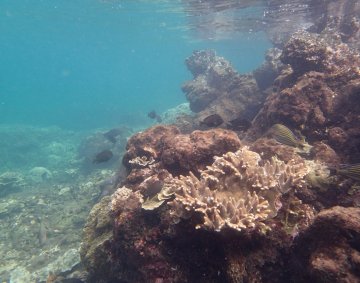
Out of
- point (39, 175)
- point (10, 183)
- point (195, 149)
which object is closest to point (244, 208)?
point (195, 149)

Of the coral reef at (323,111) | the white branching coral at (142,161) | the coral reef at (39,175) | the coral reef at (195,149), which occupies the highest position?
the coral reef at (195,149)

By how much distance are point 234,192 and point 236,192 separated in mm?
33

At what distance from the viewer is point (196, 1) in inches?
1115

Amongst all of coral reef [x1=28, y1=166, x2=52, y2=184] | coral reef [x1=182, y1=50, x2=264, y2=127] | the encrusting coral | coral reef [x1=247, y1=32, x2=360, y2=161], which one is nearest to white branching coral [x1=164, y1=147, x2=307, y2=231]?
the encrusting coral

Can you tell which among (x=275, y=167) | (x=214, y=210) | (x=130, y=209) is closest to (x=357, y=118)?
(x=275, y=167)

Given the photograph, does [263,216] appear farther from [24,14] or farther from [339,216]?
[24,14]

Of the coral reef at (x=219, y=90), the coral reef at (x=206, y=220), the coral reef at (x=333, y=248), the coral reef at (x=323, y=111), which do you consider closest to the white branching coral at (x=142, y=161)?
the coral reef at (x=206, y=220)

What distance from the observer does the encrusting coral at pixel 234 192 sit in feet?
14.6

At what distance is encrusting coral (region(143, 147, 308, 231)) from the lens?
4.45 meters

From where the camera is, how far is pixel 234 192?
5.13 metres

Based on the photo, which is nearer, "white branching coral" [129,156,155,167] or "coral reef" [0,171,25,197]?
"white branching coral" [129,156,155,167]

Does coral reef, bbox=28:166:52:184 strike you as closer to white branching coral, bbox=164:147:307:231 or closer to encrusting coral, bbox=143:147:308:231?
encrusting coral, bbox=143:147:308:231

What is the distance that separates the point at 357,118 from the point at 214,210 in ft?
17.5

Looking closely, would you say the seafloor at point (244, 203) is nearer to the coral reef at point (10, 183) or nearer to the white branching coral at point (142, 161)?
the white branching coral at point (142, 161)
